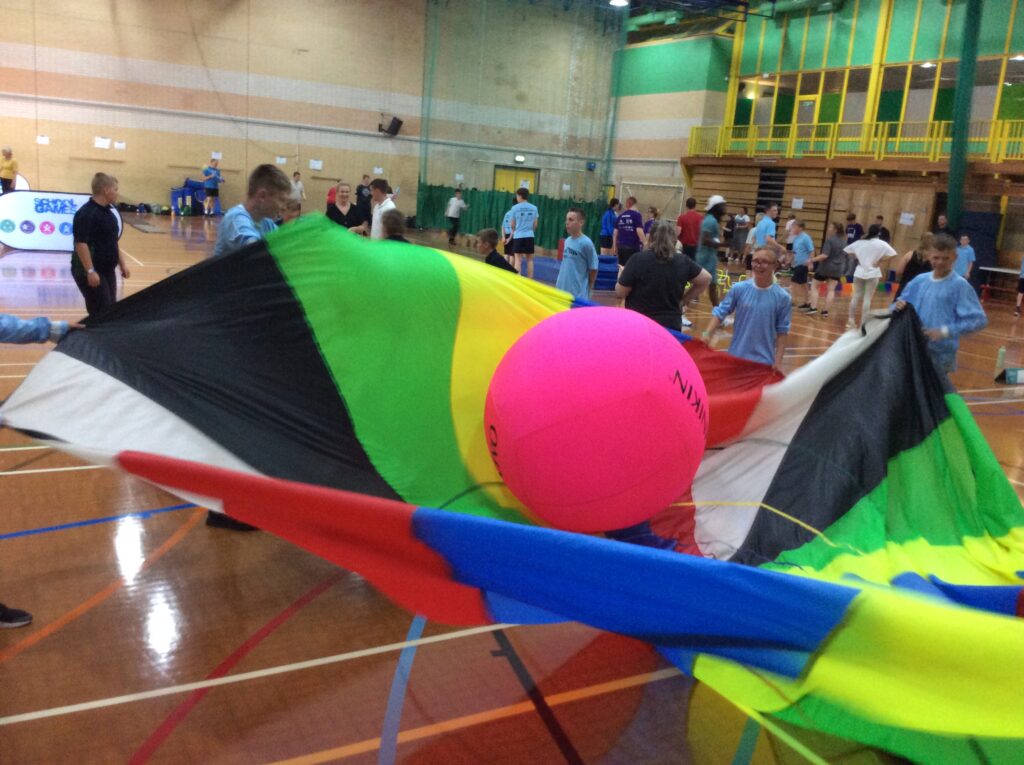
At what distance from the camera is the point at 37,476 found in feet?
16.3

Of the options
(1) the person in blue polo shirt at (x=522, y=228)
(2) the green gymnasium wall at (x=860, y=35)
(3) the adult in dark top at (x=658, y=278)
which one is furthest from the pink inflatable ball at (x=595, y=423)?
(2) the green gymnasium wall at (x=860, y=35)

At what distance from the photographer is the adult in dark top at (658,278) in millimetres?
5879

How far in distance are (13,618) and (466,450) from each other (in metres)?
2.02

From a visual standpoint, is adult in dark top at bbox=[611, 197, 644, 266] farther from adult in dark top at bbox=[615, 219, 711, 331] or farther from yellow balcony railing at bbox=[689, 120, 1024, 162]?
yellow balcony railing at bbox=[689, 120, 1024, 162]

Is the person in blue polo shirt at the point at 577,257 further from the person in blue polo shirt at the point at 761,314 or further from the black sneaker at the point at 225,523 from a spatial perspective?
the black sneaker at the point at 225,523

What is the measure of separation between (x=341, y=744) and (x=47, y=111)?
23.6 metres

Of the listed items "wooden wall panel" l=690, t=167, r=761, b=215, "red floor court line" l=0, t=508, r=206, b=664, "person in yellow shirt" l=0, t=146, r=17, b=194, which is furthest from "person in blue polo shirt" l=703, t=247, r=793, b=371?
"wooden wall panel" l=690, t=167, r=761, b=215

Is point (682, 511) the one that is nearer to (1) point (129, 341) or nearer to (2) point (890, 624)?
(2) point (890, 624)

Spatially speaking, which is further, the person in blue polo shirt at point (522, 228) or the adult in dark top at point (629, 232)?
the adult in dark top at point (629, 232)

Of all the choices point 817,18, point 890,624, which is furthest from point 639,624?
point 817,18

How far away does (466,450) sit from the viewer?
11.0 feet

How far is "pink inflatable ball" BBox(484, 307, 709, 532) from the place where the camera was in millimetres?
2559

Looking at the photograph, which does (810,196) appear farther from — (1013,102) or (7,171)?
(7,171)

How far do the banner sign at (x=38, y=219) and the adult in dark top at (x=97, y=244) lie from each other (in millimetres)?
9518
